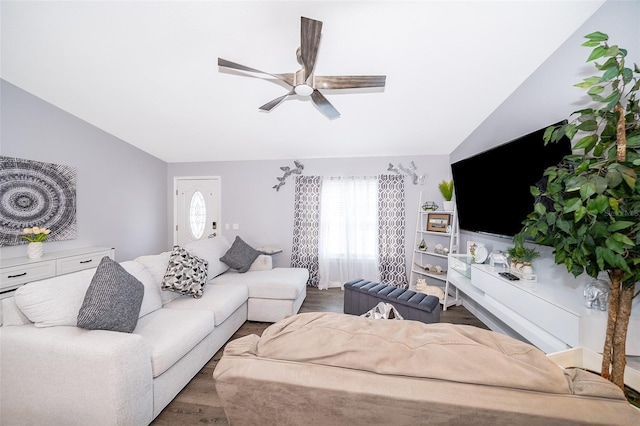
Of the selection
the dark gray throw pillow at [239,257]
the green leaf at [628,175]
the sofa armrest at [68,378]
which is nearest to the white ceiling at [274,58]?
the green leaf at [628,175]

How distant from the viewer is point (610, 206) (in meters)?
1.00

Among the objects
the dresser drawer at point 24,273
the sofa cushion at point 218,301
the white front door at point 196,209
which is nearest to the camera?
the sofa cushion at point 218,301

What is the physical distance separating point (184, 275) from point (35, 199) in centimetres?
255

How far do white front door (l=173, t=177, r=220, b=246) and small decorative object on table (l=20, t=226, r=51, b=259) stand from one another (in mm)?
2057

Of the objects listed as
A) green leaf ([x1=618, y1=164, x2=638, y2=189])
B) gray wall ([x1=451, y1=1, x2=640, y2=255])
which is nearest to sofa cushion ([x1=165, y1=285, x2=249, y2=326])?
green leaf ([x1=618, y1=164, x2=638, y2=189])

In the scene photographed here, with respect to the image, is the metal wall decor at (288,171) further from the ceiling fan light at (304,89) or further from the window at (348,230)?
the ceiling fan light at (304,89)

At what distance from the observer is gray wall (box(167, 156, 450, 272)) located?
13.7 ft

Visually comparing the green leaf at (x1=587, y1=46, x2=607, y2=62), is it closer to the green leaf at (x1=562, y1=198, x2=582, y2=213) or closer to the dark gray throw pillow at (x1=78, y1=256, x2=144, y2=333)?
the green leaf at (x1=562, y1=198, x2=582, y2=213)

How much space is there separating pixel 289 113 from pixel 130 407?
3199mm

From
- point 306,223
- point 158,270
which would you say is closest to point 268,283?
point 158,270

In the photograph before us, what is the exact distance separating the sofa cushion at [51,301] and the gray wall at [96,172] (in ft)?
7.79

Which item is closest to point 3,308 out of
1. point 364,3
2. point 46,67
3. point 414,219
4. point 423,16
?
point 46,67

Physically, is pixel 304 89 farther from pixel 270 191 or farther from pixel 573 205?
pixel 270 191

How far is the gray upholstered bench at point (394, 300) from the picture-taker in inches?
94.9
